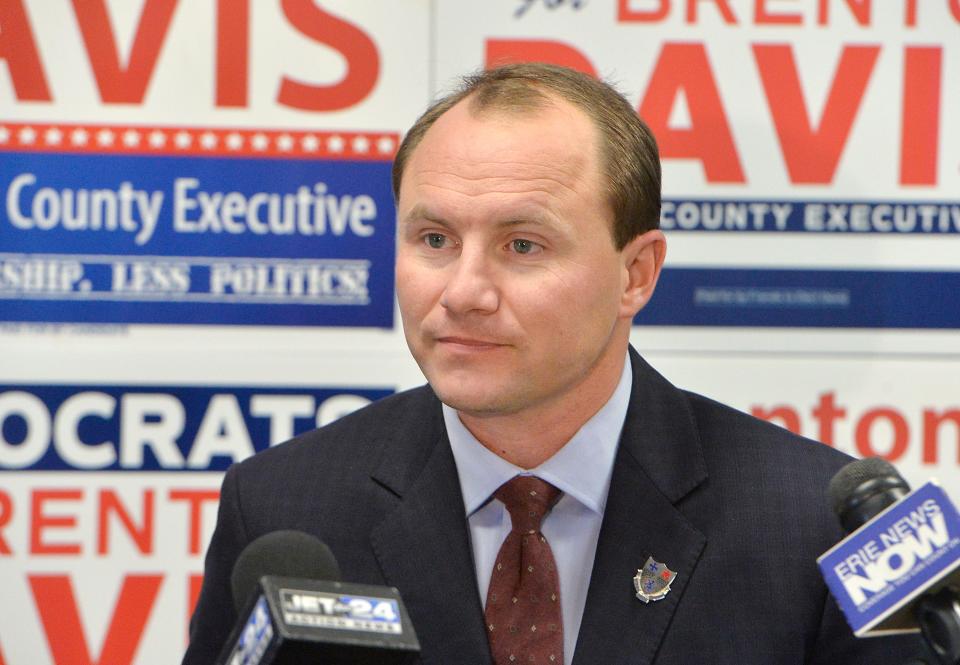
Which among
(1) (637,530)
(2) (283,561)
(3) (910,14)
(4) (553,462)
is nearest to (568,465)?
(4) (553,462)

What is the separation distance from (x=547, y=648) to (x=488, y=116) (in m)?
0.74

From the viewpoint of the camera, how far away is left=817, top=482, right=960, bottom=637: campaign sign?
109 centimetres

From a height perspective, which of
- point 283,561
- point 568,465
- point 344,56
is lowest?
point 568,465

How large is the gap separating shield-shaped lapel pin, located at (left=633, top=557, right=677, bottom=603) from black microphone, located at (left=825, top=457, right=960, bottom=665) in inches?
22.0

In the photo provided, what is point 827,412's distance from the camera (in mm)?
2994

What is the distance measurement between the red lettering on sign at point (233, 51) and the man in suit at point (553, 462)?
1.11 m

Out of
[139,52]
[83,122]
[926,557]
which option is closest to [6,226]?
[83,122]

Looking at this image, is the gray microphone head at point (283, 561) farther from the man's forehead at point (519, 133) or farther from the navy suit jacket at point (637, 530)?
the man's forehead at point (519, 133)

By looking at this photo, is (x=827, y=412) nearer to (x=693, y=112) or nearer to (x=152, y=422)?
(x=693, y=112)

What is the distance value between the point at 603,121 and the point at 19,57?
5.46 ft

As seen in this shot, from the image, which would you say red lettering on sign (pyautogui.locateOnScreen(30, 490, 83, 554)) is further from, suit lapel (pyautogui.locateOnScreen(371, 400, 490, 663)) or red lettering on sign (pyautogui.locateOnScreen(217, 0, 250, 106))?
suit lapel (pyautogui.locateOnScreen(371, 400, 490, 663))

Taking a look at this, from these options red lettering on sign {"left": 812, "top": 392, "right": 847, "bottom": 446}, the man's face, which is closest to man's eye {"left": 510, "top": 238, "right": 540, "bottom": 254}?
the man's face

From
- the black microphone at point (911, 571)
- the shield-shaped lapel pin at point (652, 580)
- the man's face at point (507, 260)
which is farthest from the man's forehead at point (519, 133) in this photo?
the black microphone at point (911, 571)

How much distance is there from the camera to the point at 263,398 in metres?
2.95
